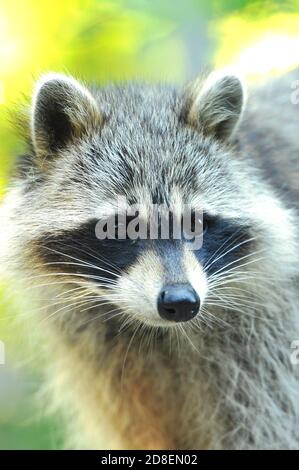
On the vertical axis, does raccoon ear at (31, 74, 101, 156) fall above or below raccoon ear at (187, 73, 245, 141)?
below

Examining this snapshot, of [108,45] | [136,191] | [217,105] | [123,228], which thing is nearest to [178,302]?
[123,228]

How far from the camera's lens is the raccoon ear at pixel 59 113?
4.41 metres

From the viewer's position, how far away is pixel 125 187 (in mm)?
4273

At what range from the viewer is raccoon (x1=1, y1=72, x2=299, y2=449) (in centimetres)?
424

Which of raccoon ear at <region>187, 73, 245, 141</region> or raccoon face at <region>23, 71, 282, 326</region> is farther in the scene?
raccoon ear at <region>187, 73, 245, 141</region>

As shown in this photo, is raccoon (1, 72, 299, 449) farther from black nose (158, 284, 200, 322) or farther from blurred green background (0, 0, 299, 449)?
blurred green background (0, 0, 299, 449)

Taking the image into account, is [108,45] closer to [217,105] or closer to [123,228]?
[217,105]

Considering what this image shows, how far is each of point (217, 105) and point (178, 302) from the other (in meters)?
1.25

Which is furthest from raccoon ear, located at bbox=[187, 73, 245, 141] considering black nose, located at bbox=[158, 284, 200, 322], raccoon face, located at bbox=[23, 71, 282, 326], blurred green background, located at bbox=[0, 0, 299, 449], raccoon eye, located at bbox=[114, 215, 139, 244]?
black nose, located at bbox=[158, 284, 200, 322]

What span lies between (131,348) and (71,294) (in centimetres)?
56

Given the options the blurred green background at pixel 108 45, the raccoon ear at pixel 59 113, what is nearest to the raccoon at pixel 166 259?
the raccoon ear at pixel 59 113

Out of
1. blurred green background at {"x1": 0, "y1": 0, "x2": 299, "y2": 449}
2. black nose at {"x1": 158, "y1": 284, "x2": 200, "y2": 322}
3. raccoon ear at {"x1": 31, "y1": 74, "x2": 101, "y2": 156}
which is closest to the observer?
black nose at {"x1": 158, "y1": 284, "x2": 200, "y2": 322}

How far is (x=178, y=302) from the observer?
3904 mm
